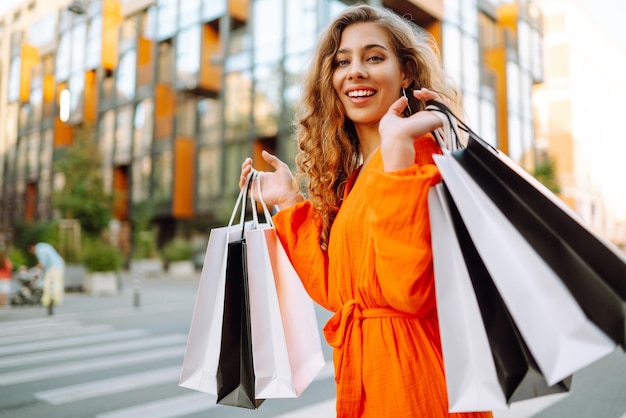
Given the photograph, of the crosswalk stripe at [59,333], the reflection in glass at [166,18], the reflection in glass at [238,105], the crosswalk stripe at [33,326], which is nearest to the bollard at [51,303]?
the crosswalk stripe at [33,326]

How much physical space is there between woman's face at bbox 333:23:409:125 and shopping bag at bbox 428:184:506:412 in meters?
0.53

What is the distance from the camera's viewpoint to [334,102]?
1.93 m

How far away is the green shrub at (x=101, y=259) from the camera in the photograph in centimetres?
1758

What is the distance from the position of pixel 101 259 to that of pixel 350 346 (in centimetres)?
1762

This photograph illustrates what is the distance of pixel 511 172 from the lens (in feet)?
4.04

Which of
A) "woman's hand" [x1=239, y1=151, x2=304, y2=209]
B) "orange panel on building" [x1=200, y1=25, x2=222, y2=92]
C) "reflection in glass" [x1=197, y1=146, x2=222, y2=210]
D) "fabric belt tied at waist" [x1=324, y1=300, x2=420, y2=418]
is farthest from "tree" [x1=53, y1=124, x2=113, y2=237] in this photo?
"fabric belt tied at waist" [x1=324, y1=300, x2=420, y2=418]

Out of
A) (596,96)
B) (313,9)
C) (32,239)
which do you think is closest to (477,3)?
(313,9)

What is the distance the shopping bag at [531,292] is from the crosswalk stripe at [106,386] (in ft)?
16.7

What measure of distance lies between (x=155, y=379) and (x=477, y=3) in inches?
1151

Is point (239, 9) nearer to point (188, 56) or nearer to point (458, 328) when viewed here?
point (188, 56)

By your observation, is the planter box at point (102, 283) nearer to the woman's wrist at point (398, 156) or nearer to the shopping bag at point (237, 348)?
the shopping bag at point (237, 348)

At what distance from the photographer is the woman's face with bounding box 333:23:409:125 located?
1723mm

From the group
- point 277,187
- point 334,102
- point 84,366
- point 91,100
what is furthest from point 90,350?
point 91,100

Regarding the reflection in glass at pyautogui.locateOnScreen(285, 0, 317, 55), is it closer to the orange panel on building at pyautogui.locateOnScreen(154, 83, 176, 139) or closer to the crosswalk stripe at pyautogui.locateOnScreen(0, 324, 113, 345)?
the orange panel on building at pyautogui.locateOnScreen(154, 83, 176, 139)
